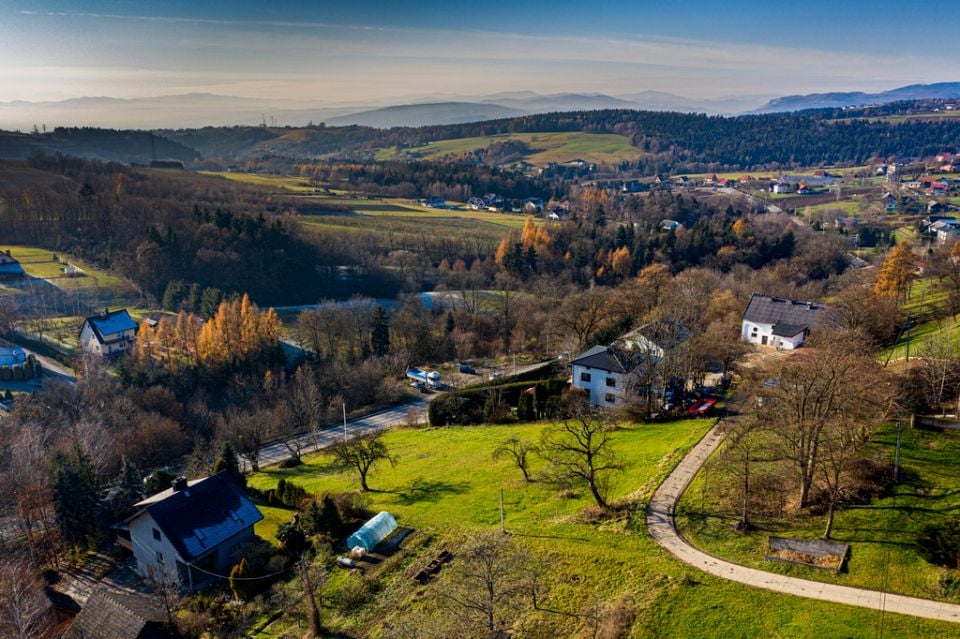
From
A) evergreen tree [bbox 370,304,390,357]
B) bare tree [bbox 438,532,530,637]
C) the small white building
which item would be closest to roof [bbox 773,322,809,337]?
the small white building

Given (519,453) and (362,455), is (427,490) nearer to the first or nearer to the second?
(362,455)

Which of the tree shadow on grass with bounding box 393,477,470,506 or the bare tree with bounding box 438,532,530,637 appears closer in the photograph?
the bare tree with bounding box 438,532,530,637

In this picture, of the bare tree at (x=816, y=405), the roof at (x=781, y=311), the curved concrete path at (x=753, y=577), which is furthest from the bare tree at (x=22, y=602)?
the roof at (x=781, y=311)

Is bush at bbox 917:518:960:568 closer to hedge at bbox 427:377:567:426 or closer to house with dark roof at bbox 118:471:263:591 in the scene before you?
hedge at bbox 427:377:567:426

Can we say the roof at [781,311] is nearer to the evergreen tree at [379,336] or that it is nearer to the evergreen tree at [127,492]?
the evergreen tree at [379,336]

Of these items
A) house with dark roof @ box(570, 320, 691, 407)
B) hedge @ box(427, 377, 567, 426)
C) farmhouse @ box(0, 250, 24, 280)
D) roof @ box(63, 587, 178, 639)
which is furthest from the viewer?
farmhouse @ box(0, 250, 24, 280)

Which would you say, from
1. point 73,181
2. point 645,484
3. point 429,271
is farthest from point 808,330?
point 73,181
